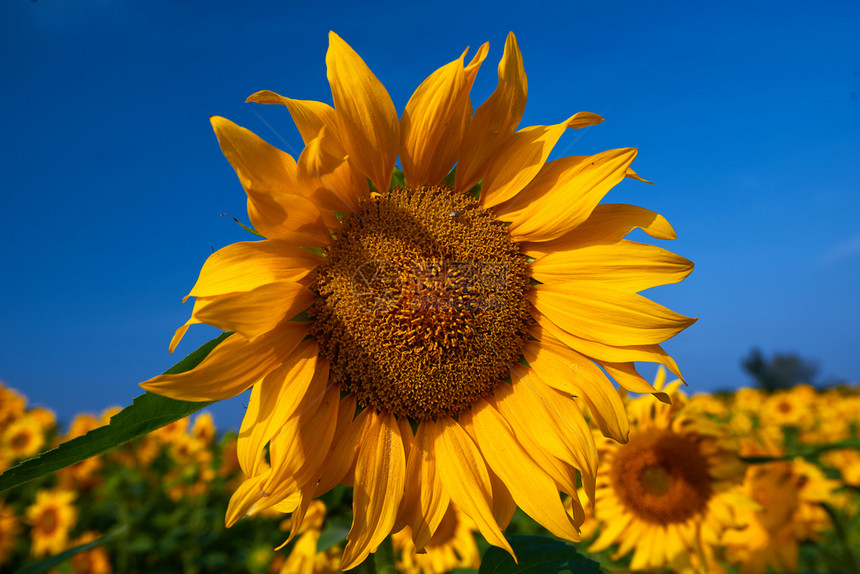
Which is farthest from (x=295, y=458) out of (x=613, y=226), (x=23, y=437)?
(x=23, y=437)

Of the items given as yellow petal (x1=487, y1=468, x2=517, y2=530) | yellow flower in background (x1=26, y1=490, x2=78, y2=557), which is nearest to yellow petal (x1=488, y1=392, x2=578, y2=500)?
yellow petal (x1=487, y1=468, x2=517, y2=530)

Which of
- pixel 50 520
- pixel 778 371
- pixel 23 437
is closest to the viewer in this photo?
pixel 50 520

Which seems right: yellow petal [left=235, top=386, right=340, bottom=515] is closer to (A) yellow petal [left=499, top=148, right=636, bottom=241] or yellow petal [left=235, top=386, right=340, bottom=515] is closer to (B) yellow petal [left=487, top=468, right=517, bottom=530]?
(B) yellow petal [left=487, top=468, right=517, bottom=530]

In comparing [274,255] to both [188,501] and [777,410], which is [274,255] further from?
[777,410]

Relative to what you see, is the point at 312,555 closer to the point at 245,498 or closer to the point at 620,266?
the point at 245,498

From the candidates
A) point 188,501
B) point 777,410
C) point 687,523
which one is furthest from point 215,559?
point 777,410

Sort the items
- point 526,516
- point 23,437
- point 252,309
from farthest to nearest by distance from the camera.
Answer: point 23,437 → point 526,516 → point 252,309
